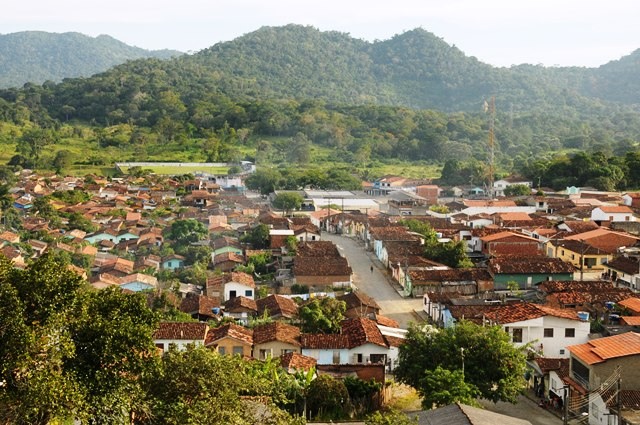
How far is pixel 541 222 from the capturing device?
34.2 m

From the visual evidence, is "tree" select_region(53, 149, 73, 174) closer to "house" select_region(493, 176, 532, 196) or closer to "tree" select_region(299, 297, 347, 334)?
"house" select_region(493, 176, 532, 196)

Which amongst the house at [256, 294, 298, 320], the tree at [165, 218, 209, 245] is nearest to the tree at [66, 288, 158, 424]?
the house at [256, 294, 298, 320]

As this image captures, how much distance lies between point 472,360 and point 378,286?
1150 cm

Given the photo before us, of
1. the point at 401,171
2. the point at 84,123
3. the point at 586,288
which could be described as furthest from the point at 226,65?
the point at 586,288

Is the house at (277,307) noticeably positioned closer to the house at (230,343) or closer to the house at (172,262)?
the house at (230,343)

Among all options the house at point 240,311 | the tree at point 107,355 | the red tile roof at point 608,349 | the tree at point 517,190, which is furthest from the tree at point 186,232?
the tree at point 517,190

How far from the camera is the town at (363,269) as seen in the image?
1598cm

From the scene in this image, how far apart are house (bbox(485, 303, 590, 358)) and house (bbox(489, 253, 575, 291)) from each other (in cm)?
568

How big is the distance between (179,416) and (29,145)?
→ 184ft

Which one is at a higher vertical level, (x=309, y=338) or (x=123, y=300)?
(x=123, y=300)

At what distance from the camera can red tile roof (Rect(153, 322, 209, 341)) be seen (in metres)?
16.4

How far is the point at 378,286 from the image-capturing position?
25422 millimetres

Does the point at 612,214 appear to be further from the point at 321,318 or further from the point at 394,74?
the point at 394,74

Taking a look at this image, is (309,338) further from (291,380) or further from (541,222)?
(541,222)
